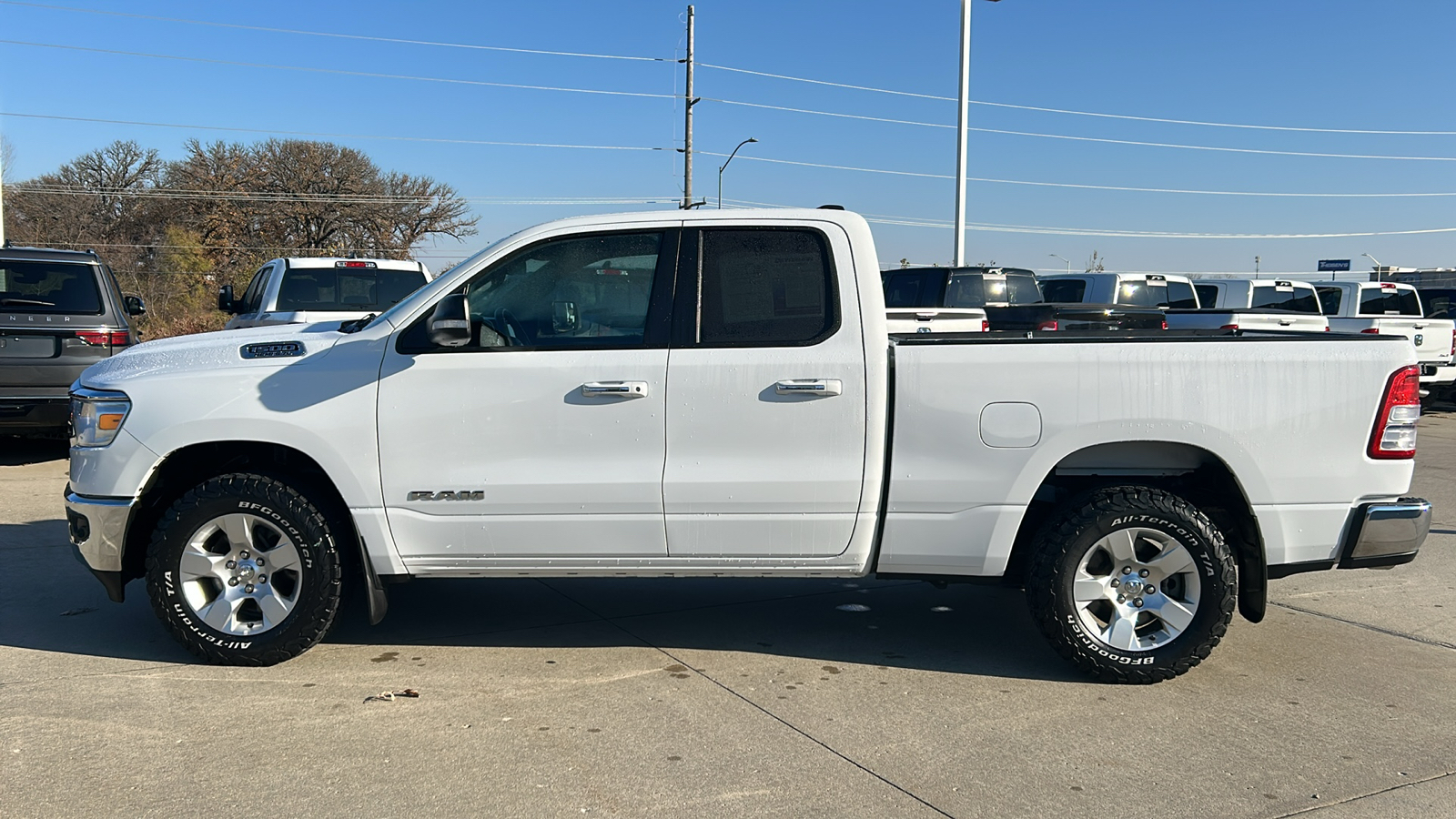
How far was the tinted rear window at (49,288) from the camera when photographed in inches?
404

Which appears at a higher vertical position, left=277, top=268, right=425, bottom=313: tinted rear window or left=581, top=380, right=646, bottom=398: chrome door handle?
left=277, top=268, right=425, bottom=313: tinted rear window

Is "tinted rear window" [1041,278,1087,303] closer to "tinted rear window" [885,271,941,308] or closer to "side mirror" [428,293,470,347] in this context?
"tinted rear window" [885,271,941,308]

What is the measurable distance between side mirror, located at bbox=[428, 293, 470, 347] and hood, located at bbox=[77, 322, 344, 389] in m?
0.51

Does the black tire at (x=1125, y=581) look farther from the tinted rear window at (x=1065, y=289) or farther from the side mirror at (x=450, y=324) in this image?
the tinted rear window at (x=1065, y=289)

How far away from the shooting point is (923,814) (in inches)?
145

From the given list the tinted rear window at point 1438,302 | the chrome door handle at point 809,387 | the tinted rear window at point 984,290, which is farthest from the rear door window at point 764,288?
the tinted rear window at point 1438,302

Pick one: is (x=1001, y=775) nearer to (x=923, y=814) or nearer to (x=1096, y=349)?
(x=923, y=814)

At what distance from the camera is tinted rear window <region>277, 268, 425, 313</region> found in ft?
38.7

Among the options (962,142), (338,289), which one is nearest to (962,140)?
(962,142)

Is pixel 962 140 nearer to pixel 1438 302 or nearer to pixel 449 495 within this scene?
pixel 1438 302

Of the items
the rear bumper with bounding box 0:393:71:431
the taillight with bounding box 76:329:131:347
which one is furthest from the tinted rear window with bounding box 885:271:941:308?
the rear bumper with bounding box 0:393:71:431

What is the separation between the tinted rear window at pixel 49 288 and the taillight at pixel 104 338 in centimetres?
19

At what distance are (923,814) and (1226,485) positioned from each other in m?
2.30

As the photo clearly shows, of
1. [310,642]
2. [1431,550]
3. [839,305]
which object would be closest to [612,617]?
[310,642]
